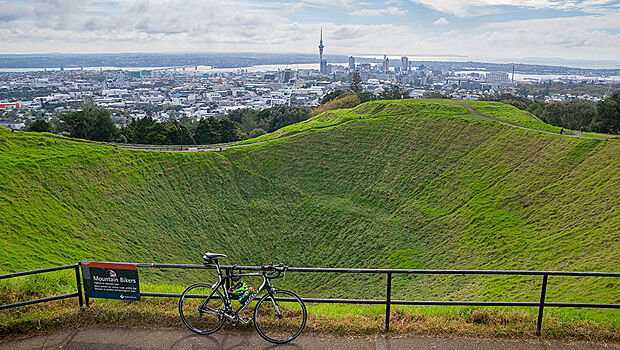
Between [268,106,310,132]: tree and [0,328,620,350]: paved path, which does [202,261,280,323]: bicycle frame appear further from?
[268,106,310,132]: tree

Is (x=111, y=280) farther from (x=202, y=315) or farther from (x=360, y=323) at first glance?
(x=360, y=323)

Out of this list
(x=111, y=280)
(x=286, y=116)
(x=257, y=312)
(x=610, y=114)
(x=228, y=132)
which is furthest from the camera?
(x=286, y=116)

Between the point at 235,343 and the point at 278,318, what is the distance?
796 mm

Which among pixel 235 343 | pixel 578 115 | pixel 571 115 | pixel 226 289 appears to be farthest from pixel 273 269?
pixel 571 115

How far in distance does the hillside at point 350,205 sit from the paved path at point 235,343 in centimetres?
1122

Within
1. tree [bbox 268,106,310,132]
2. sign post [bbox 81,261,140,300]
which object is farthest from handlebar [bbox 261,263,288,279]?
tree [bbox 268,106,310,132]

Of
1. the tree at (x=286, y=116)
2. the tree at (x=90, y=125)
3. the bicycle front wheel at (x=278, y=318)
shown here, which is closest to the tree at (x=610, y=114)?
the tree at (x=286, y=116)

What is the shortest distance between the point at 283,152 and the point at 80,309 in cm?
3208

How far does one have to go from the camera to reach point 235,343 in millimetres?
6062

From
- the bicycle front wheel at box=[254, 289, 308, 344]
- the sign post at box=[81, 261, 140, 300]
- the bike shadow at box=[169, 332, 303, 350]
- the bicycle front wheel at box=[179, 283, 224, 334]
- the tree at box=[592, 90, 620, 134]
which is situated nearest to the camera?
the bike shadow at box=[169, 332, 303, 350]

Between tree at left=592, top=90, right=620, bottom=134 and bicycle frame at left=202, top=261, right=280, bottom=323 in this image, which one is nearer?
bicycle frame at left=202, top=261, right=280, bottom=323

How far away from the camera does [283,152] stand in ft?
127

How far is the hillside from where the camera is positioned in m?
21.4

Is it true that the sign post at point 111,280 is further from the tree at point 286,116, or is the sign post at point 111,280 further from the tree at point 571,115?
the tree at point 286,116
